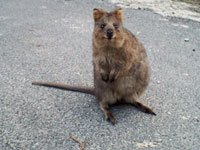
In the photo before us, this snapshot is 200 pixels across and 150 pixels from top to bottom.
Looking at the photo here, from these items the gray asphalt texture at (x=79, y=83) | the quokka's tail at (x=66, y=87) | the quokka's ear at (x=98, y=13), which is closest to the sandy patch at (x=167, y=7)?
the gray asphalt texture at (x=79, y=83)

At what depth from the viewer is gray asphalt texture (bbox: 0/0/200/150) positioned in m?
3.64

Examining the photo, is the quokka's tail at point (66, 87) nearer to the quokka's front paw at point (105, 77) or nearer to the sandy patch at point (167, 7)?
the quokka's front paw at point (105, 77)

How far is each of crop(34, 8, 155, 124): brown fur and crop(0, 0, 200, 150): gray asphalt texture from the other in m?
0.19

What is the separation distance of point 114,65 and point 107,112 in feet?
1.56

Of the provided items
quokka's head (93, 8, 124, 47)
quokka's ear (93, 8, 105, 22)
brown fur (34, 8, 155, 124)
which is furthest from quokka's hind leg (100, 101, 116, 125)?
quokka's ear (93, 8, 105, 22)

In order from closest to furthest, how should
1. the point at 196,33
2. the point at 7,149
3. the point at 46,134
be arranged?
the point at 7,149, the point at 46,134, the point at 196,33

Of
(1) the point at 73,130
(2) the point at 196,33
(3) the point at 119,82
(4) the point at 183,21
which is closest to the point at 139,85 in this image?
(3) the point at 119,82

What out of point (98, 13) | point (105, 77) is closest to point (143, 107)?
point (105, 77)

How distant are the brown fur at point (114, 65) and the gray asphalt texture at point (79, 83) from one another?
19 centimetres

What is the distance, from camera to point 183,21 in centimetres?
817

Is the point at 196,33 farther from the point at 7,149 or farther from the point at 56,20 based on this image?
the point at 7,149

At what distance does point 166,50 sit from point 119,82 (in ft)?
8.61

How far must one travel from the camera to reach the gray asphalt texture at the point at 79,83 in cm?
364

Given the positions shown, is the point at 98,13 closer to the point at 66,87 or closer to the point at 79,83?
the point at 66,87
